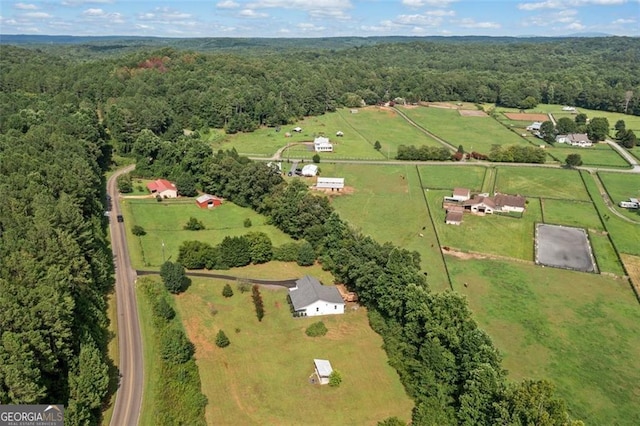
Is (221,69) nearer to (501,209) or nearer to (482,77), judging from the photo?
(482,77)

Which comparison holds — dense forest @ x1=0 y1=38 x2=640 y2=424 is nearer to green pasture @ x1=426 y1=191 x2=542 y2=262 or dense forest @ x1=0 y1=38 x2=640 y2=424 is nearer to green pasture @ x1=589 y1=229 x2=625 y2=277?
green pasture @ x1=426 y1=191 x2=542 y2=262

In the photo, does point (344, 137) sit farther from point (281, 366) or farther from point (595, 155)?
point (281, 366)

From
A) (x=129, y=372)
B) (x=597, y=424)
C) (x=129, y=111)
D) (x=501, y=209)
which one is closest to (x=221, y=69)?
(x=129, y=111)

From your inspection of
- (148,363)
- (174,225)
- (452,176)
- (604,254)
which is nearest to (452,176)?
(452,176)

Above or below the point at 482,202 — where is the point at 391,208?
below

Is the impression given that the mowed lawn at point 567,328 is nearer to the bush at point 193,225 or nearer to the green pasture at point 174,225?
the green pasture at point 174,225

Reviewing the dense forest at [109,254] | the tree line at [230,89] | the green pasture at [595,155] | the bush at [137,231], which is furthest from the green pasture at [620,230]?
the tree line at [230,89]
